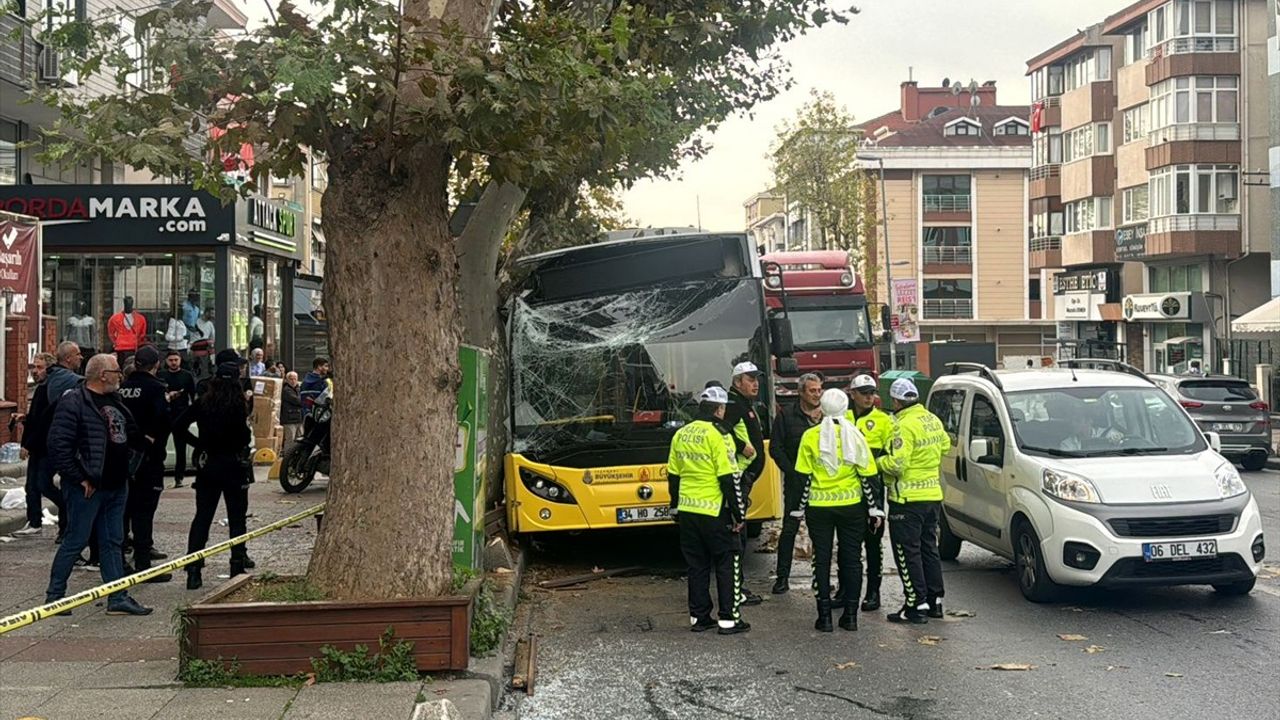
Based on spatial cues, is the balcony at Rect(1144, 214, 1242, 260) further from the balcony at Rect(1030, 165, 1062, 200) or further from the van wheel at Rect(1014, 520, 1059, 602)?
the van wheel at Rect(1014, 520, 1059, 602)

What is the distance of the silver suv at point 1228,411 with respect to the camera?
22.9 metres

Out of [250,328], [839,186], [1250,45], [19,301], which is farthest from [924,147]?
[19,301]

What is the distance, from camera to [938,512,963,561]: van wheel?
495 inches

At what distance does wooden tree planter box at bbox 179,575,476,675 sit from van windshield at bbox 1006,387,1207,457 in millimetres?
5301

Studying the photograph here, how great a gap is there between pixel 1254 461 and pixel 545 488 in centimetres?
1642

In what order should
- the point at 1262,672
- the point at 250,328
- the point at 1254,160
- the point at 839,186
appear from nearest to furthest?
the point at 1262,672, the point at 250,328, the point at 1254,160, the point at 839,186

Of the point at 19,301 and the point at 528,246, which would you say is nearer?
the point at 528,246

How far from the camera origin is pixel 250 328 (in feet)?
81.8

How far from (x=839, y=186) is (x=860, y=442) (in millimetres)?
43920

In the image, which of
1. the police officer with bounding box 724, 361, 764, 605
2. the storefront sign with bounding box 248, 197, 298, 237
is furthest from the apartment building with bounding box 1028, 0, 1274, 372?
the police officer with bounding box 724, 361, 764, 605

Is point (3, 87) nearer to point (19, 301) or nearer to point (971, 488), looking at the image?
point (19, 301)

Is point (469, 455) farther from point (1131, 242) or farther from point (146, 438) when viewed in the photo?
point (1131, 242)

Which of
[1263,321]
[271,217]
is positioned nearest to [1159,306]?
[1263,321]

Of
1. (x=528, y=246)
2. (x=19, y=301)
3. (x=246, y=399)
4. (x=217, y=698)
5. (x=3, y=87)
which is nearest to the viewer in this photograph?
(x=217, y=698)
